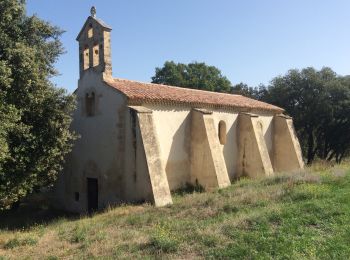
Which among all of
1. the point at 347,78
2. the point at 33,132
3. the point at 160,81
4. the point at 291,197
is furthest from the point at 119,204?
the point at 160,81

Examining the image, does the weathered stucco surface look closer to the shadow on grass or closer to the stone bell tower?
the stone bell tower

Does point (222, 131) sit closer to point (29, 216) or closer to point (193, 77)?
point (29, 216)

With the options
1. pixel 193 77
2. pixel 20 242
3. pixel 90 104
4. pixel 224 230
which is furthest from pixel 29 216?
pixel 193 77

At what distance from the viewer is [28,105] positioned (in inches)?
512

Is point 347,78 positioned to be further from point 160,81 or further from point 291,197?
point 291,197

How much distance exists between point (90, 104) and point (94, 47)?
2.69 meters

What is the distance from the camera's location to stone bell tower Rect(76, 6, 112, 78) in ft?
55.0

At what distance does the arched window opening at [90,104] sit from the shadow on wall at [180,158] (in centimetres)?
412

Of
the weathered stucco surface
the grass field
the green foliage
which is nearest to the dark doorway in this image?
the grass field

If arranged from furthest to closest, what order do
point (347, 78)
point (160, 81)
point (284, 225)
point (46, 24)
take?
point (160, 81) < point (347, 78) < point (46, 24) < point (284, 225)

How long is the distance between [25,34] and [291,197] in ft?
34.9

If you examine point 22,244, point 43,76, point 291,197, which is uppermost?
point 43,76

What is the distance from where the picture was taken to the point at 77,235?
10.6m

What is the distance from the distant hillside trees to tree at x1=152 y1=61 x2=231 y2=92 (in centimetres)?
811
